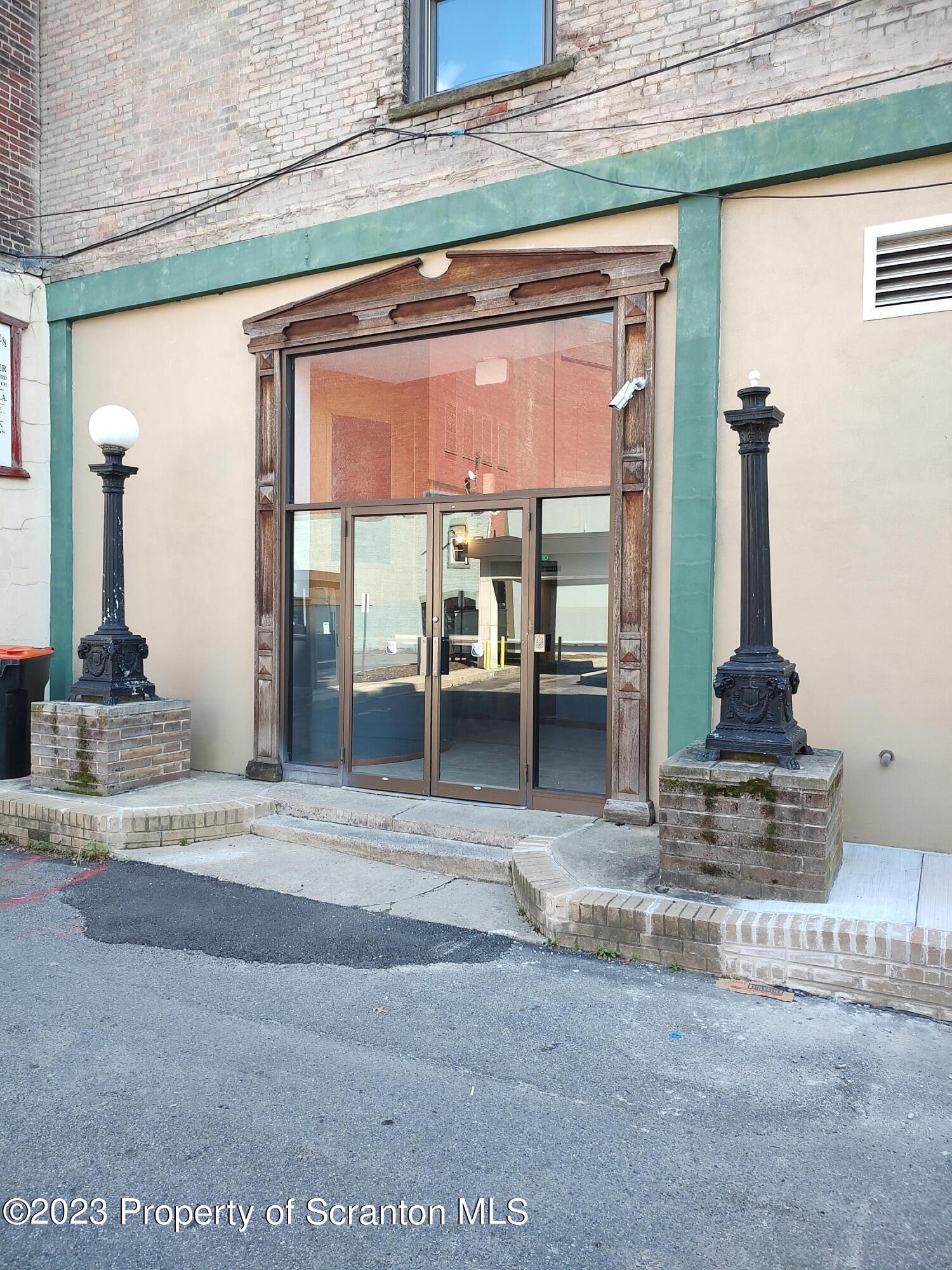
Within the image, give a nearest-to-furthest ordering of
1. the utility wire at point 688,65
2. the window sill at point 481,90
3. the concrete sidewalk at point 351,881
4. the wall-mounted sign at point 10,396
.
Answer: the concrete sidewalk at point 351,881 < the utility wire at point 688,65 < the window sill at point 481,90 < the wall-mounted sign at point 10,396

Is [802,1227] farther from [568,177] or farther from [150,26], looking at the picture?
[150,26]

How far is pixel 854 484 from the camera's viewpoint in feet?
18.2

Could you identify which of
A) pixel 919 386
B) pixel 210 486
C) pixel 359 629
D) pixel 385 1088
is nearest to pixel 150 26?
pixel 210 486

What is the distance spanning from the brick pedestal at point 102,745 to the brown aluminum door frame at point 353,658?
1.37m

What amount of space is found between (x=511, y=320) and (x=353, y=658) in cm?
288

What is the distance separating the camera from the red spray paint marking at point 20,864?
5.93m

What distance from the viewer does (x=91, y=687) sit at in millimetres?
7066

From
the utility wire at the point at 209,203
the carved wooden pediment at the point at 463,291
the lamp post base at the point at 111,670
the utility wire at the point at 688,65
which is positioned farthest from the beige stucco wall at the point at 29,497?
the utility wire at the point at 688,65

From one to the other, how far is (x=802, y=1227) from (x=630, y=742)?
150 inches

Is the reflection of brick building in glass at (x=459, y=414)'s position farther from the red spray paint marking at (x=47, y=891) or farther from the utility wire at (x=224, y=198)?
the red spray paint marking at (x=47, y=891)

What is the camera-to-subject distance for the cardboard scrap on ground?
397 cm

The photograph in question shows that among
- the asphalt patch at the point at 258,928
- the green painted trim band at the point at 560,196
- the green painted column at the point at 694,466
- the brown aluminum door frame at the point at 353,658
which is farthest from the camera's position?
the brown aluminum door frame at the point at 353,658

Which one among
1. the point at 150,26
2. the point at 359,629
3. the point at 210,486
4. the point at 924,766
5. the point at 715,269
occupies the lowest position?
the point at 924,766

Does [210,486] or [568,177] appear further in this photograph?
[210,486]
